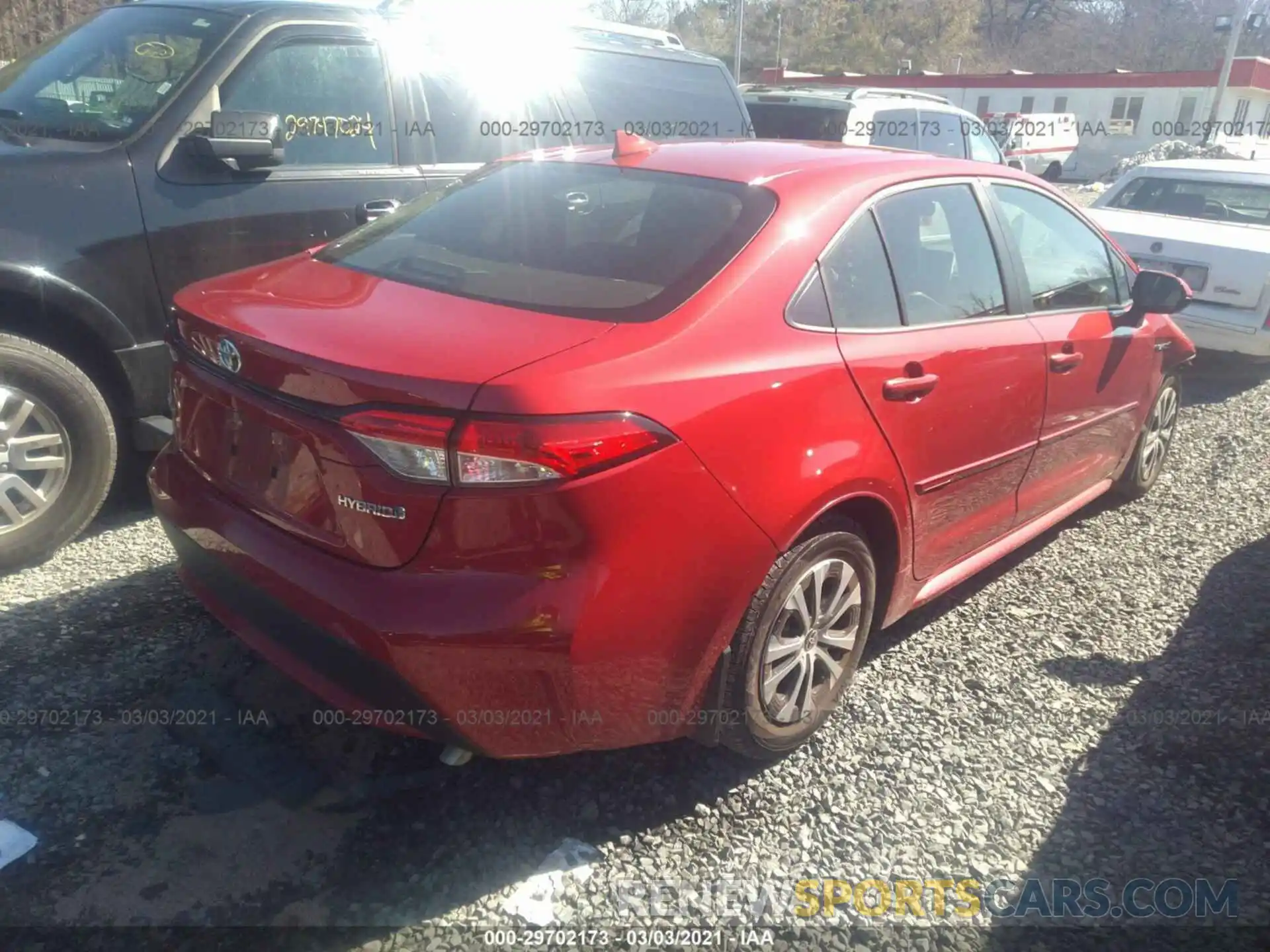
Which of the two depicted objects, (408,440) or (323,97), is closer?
(408,440)

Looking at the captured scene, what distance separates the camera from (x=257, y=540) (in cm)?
246

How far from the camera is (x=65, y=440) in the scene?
362 centimetres

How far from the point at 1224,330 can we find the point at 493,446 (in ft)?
21.7

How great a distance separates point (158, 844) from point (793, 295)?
2.11 meters

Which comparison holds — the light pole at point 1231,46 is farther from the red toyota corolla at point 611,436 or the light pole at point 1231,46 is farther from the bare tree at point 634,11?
the red toyota corolla at point 611,436

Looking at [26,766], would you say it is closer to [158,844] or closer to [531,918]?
[158,844]

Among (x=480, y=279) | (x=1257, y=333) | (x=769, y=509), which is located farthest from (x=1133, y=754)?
(x=1257, y=333)

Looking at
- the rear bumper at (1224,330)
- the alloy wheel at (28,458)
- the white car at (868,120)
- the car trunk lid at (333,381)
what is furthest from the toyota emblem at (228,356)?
the white car at (868,120)

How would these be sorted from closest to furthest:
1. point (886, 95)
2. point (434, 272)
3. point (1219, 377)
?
point (434, 272)
point (1219, 377)
point (886, 95)

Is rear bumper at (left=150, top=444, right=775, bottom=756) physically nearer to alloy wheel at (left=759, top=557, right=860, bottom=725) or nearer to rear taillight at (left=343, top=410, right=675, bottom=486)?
rear taillight at (left=343, top=410, right=675, bottom=486)

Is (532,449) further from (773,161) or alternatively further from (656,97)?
(656,97)

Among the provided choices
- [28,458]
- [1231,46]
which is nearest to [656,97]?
[28,458]

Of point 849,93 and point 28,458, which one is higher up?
point 849,93

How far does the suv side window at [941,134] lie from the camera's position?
447 inches
